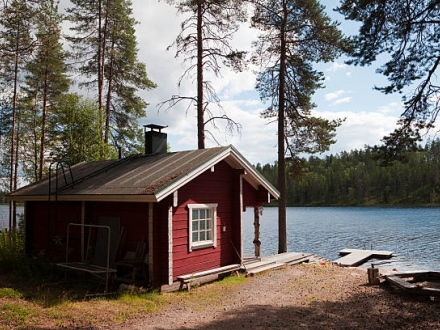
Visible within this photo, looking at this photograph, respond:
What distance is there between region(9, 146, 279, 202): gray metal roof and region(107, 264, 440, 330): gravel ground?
280cm

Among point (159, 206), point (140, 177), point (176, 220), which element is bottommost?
point (176, 220)

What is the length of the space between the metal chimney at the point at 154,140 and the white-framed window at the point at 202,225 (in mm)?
3717

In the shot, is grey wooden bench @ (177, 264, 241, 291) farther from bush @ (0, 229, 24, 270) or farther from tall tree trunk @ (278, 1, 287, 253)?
tall tree trunk @ (278, 1, 287, 253)

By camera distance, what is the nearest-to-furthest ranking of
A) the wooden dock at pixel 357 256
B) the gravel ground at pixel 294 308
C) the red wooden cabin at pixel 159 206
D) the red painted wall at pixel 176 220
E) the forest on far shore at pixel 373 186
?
the gravel ground at pixel 294 308 → the red wooden cabin at pixel 159 206 → the red painted wall at pixel 176 220 → the wooden dock at pixel 357 256 → the forest on far shore at pixel 373 186

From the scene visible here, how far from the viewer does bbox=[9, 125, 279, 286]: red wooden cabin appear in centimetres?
984

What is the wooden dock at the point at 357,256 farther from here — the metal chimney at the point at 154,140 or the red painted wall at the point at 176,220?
the metal chimney at the point at 154,140

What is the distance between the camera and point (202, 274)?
1077cm

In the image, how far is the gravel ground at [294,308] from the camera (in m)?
7.34

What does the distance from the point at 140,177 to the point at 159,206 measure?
128 cm

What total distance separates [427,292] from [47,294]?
9.32 meters

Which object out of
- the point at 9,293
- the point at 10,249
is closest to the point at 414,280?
the point at 9,293

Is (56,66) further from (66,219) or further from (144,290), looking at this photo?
(144,290)

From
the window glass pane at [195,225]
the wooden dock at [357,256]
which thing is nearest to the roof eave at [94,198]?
the window glass pane at [195,225]

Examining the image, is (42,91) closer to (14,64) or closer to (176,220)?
(14,64)
